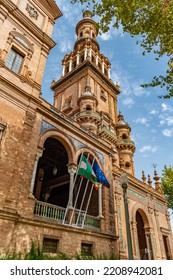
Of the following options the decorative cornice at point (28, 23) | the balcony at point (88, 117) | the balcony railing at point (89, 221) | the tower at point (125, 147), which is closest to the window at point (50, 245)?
the balcony railing at point (89, 221)

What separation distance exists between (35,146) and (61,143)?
250 centimetres

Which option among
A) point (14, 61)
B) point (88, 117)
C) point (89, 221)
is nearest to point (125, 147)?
point (88, 117)

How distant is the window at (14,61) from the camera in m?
13.0

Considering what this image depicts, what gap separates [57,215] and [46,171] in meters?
6.62

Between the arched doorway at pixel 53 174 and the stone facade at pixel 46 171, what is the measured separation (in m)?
0.07

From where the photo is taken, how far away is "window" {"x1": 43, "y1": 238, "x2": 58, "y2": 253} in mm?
9850

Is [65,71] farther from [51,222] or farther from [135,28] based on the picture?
[51,222]

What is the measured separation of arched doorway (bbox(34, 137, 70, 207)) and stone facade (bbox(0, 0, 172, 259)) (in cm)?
7

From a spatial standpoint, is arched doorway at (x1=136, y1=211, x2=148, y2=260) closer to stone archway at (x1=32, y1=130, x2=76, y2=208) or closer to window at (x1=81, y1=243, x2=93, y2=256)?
stone archway at (x1=32, y1=130, x2=76, y2=208)

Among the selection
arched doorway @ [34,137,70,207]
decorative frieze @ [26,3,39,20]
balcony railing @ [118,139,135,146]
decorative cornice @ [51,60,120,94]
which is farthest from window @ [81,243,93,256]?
decorative cornice @ [51,60,120,94]

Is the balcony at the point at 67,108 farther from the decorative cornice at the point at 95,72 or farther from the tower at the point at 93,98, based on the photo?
the decorative cornice at the point at 95,72

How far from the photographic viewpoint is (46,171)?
17.8 meters
